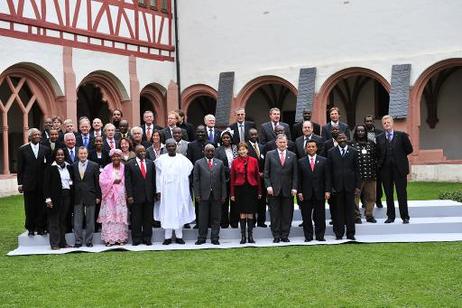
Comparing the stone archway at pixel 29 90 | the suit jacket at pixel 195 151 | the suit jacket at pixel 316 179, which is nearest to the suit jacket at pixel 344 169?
the suit jacket at pixel 316 179

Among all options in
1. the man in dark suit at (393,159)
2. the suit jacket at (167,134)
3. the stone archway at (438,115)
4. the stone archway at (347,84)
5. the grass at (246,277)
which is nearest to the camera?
the grass at (246,277)

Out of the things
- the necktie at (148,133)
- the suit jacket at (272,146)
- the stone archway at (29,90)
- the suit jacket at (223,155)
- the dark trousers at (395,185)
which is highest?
the stone archway at (29,90)

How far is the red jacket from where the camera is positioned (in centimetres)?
1012

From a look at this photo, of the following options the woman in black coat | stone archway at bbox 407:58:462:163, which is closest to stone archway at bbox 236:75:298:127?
stone archway at bbox 407:58:462:163

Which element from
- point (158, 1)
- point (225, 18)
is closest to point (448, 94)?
point (225, 18)

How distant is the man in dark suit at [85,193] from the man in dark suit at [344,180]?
346 centimetres

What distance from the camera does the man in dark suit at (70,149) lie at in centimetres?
1023

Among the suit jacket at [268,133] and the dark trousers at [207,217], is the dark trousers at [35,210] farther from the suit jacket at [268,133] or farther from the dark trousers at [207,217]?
the suit jacket at [268,133]

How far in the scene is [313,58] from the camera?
21781 millimetres

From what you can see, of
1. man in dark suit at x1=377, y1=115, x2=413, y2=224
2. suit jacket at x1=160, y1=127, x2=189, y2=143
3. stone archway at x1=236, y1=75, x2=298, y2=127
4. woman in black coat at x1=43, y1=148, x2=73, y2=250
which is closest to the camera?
woman in black coat at x1=43, y1=148, x2=73, y2=250

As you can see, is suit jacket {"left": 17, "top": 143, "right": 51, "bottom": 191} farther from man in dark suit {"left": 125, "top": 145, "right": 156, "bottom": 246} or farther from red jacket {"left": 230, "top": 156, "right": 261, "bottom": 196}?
red jacket {"left": 230, "top": 156, "right": 261, "bottom": 196}

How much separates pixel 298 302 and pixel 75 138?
5239 mm

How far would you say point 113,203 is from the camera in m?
10.2

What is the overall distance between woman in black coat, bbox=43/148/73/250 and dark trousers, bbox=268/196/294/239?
9.73 ft
